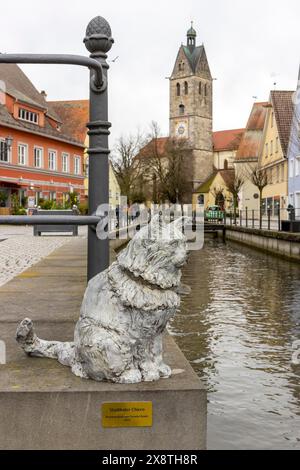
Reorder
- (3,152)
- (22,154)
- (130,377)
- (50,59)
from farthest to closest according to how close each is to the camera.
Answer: (22,154), (3,152), (50,59), (130,377)

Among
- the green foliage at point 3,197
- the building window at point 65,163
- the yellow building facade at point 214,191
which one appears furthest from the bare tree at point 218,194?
the green foliage at point 3,197

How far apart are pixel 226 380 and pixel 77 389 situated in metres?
3.40

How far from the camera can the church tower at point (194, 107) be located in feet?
329

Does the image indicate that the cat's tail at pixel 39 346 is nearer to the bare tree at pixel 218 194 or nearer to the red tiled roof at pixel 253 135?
the red tiled roof at pixel 253 135

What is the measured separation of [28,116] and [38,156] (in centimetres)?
298

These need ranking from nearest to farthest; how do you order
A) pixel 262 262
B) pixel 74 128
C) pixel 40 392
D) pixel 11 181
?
1. pixel 40 392
2. pixel 262 262
3. pixel 11 181
4. pixel 74 128

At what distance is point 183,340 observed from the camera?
7.02m

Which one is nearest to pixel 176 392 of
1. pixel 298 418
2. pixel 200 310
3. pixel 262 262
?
pixel 298 418

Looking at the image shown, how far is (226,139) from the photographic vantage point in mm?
111000

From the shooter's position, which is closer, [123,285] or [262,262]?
[123,285]

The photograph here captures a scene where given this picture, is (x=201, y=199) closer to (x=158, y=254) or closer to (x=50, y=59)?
(x=50, y=59)

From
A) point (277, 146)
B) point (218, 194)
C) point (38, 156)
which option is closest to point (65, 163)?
point (38, 156)

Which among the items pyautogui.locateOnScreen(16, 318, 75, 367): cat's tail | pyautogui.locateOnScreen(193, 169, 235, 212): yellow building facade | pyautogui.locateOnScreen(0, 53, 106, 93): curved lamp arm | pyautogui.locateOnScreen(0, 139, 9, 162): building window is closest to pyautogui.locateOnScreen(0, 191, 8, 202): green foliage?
pyautogui.locateOnScreen(0, 139, 9, 162): building window

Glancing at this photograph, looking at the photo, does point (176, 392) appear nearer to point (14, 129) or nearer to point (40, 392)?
point (40, 392)
